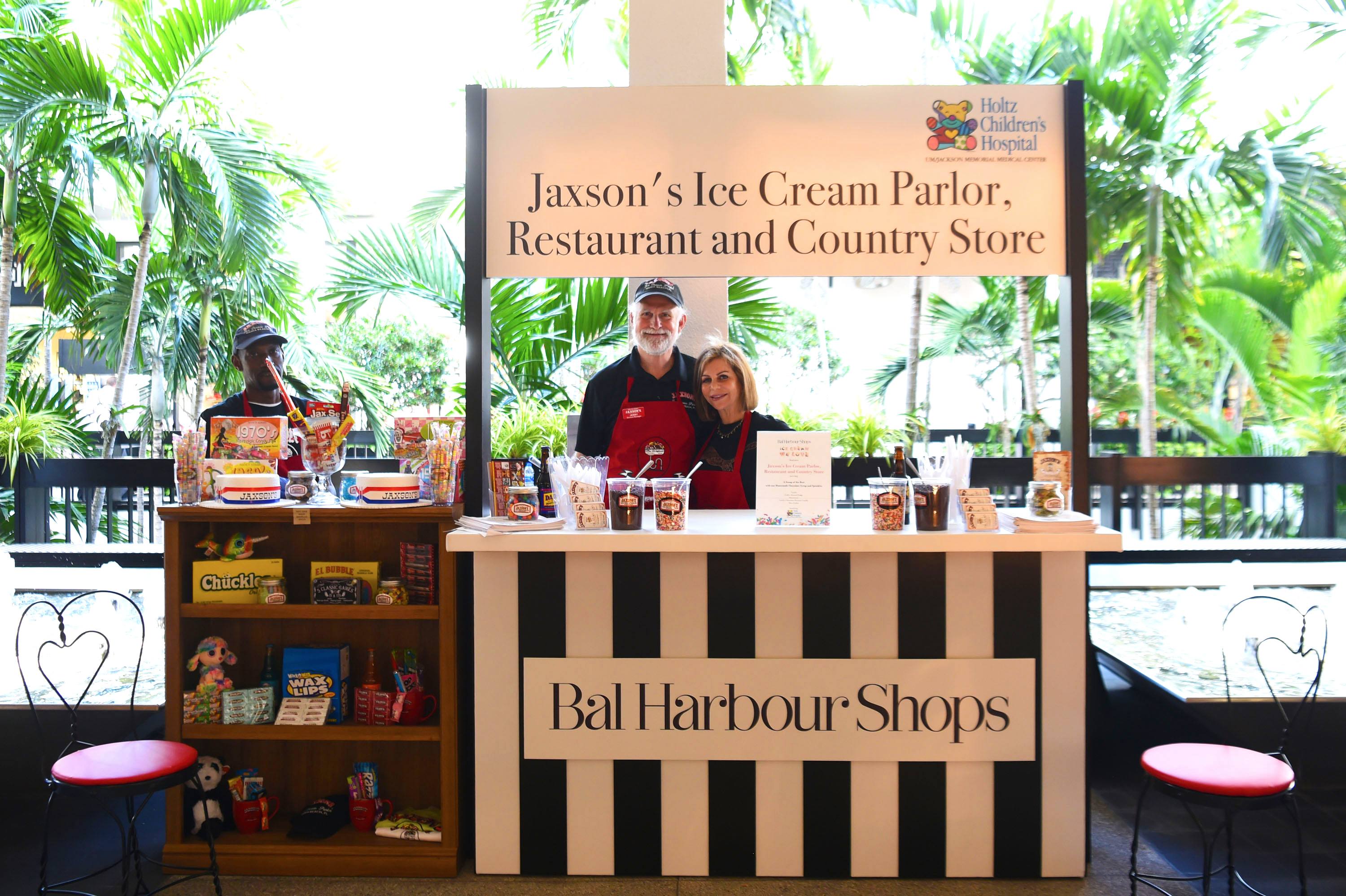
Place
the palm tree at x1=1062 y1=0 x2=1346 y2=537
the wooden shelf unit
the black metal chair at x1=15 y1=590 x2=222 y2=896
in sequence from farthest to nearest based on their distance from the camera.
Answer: the palm tree at x1=1062 y1=0 x2=1346 y2=537, the wooden shelf unit, the black metal chair at x1=15 y1=590 x2=222 y2=896

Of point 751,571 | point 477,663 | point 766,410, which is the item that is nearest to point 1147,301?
point 766,410

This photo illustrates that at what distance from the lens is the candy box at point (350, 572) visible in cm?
240

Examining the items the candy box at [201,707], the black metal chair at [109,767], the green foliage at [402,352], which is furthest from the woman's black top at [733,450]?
the green foliage at [402,352]

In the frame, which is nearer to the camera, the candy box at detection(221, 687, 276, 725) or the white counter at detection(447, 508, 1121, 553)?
the white counter at detection(447, 508, 1121, 553)

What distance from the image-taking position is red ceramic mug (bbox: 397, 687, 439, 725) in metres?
2.39

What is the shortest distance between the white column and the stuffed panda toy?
2258 mm

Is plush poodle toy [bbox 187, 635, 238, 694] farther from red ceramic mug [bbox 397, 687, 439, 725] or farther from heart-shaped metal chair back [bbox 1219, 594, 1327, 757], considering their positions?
heart-shaped metal chair back [bbox 1219, 594, 1327, 757]

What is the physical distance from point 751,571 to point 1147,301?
4613mm

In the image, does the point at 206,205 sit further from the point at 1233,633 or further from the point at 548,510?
the point at 1233,633

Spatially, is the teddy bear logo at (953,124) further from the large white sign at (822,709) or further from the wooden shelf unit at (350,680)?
the wooden shelf unit at (350,680)

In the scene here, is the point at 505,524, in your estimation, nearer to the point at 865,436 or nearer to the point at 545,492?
the point at 545,492

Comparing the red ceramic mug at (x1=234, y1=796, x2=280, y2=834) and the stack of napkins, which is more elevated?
the stack of napkins

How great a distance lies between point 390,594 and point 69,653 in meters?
0.91

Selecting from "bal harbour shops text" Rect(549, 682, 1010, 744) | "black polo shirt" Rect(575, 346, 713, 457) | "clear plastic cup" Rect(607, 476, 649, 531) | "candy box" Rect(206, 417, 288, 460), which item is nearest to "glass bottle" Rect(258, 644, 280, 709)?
"candy box" Rect(206, 417, 288, 460)
